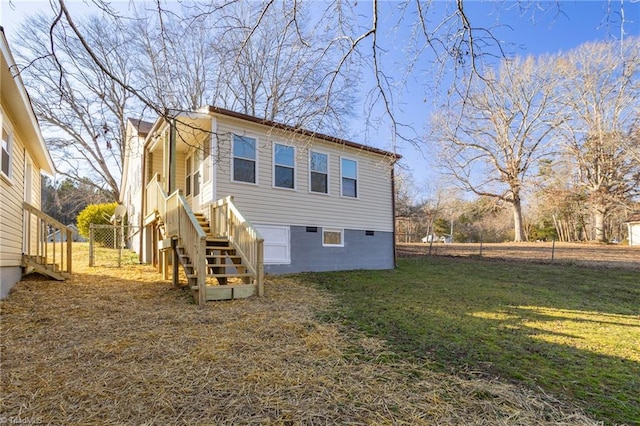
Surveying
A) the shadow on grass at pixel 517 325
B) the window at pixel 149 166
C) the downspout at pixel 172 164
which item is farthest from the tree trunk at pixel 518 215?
the downspout at pixel 172 164

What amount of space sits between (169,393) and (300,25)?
3.85 metres

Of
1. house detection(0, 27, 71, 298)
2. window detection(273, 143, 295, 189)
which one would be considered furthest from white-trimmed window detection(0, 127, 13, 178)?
window detection(273, 143, 295, 189)

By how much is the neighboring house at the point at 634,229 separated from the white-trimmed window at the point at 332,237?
23.1 meters

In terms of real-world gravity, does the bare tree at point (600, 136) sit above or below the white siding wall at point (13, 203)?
above

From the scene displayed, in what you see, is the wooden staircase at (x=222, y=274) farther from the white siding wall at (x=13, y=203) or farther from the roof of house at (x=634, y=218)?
the roof of house at (x=634, y=218)

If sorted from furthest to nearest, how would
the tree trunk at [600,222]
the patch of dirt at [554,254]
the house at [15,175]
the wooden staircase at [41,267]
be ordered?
the tree trunk at [600,222]
the patch of dirt at [554,254]
the wooden staircase at [41,267]
the house at [15,175]

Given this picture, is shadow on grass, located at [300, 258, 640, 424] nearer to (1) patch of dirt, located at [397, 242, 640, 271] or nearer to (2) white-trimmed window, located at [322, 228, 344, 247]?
(2) white-trimmed window, located at [322, 228, 344, 247]

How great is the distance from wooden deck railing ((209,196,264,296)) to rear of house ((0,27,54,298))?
3521mm

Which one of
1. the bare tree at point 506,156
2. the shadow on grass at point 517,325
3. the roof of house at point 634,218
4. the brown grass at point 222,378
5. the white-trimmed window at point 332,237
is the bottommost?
the shadow on grass at point 517,325

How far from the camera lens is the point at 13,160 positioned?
674cm

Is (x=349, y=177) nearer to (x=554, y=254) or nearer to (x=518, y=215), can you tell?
(x=554, y=254)

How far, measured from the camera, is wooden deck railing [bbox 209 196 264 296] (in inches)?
241

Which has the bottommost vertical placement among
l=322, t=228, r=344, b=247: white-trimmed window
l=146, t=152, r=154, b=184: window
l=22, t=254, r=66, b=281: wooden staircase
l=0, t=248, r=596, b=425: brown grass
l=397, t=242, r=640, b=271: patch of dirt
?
l=0, t=248, r=596, b=425: brown grass

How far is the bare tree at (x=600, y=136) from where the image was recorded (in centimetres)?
1641
